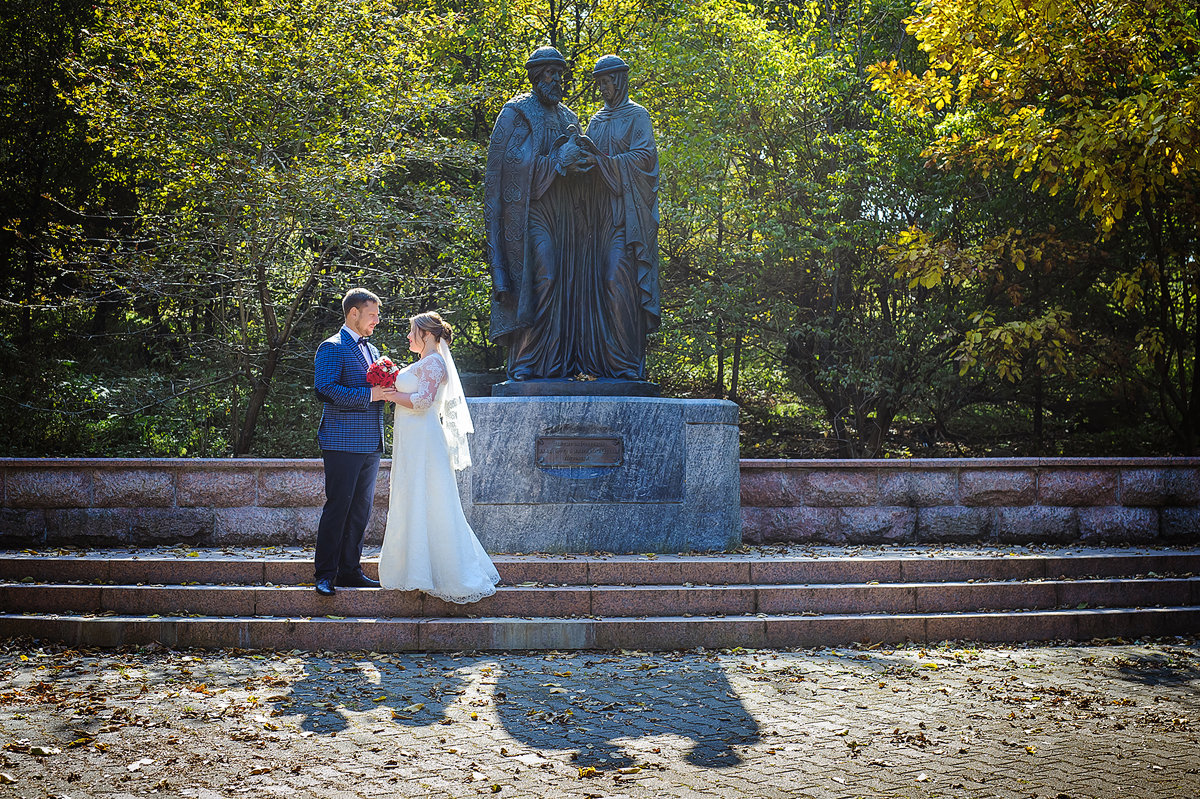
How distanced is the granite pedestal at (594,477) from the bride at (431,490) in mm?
1081

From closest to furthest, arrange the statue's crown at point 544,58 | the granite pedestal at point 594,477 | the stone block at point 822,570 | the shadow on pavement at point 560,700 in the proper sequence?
the shadow on pavement at point 560,700 → the stone block at point 822,570 → the granite pedestal at point 594,477 → the statue's crown at point 544,58

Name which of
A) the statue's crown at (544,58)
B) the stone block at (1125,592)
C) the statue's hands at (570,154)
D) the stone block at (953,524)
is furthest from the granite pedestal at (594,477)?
the statue's crown at (544,58)

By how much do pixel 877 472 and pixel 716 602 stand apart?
3.25m

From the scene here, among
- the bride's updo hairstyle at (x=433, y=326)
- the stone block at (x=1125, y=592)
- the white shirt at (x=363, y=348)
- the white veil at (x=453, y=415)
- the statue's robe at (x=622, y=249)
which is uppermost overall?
the statue's robe at (x=622, y=249)

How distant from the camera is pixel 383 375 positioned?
6.57 m

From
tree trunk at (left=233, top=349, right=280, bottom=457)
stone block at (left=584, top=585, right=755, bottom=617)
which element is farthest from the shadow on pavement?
tree trunk at (left=233, top=349, right=280, bottom=457)

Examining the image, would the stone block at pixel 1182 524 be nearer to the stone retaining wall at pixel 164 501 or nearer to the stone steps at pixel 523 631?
the stone steps at pixel 523 631

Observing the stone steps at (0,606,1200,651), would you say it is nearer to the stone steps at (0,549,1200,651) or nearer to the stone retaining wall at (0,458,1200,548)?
the stone steps at (0,549,1200,651)

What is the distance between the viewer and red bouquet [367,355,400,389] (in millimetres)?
6574

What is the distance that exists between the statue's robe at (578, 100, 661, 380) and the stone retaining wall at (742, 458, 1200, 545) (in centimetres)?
165

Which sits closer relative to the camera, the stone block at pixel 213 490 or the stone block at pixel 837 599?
the stone block at pixel 837 599

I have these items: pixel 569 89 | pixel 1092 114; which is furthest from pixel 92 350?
pixel 1092 114

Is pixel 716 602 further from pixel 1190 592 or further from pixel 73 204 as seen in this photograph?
pixel 73 204

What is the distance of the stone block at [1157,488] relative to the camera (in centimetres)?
936
